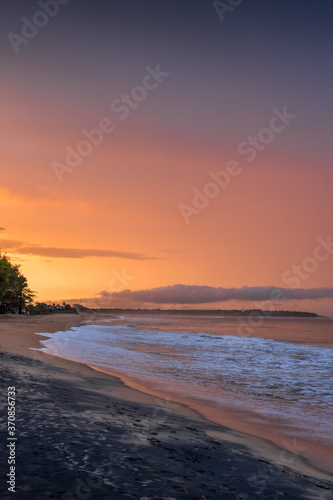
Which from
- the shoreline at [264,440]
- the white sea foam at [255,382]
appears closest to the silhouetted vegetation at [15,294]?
the white sea foam at [255,382]

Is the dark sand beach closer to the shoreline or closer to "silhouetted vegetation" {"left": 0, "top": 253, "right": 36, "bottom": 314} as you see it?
the shoreline

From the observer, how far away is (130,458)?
5812 millimetres

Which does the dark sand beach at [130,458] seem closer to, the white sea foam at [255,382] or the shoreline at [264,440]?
the shoreline at [264,440]

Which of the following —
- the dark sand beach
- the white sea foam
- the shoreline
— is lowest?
the white sea foam

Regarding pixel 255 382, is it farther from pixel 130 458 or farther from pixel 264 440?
pixel 130 458

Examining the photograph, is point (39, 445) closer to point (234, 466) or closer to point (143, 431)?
point (143, 431)

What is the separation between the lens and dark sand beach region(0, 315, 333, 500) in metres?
4.78

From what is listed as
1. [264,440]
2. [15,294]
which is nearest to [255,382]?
[264,440]

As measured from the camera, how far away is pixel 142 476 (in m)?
5.19

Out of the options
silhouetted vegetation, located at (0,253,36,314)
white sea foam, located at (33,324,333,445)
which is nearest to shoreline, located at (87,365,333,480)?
white sea foam, located at (33,324,333,445)

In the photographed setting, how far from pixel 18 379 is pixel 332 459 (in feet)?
25.6

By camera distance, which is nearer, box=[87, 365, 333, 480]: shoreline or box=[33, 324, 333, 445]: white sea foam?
box=[87, 365, 333, 480]: shoreline

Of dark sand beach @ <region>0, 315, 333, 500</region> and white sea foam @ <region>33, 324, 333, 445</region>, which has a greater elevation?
dark sand beach @ <region>0, 315, 333, 500</region>

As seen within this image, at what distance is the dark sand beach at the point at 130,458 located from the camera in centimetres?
478
